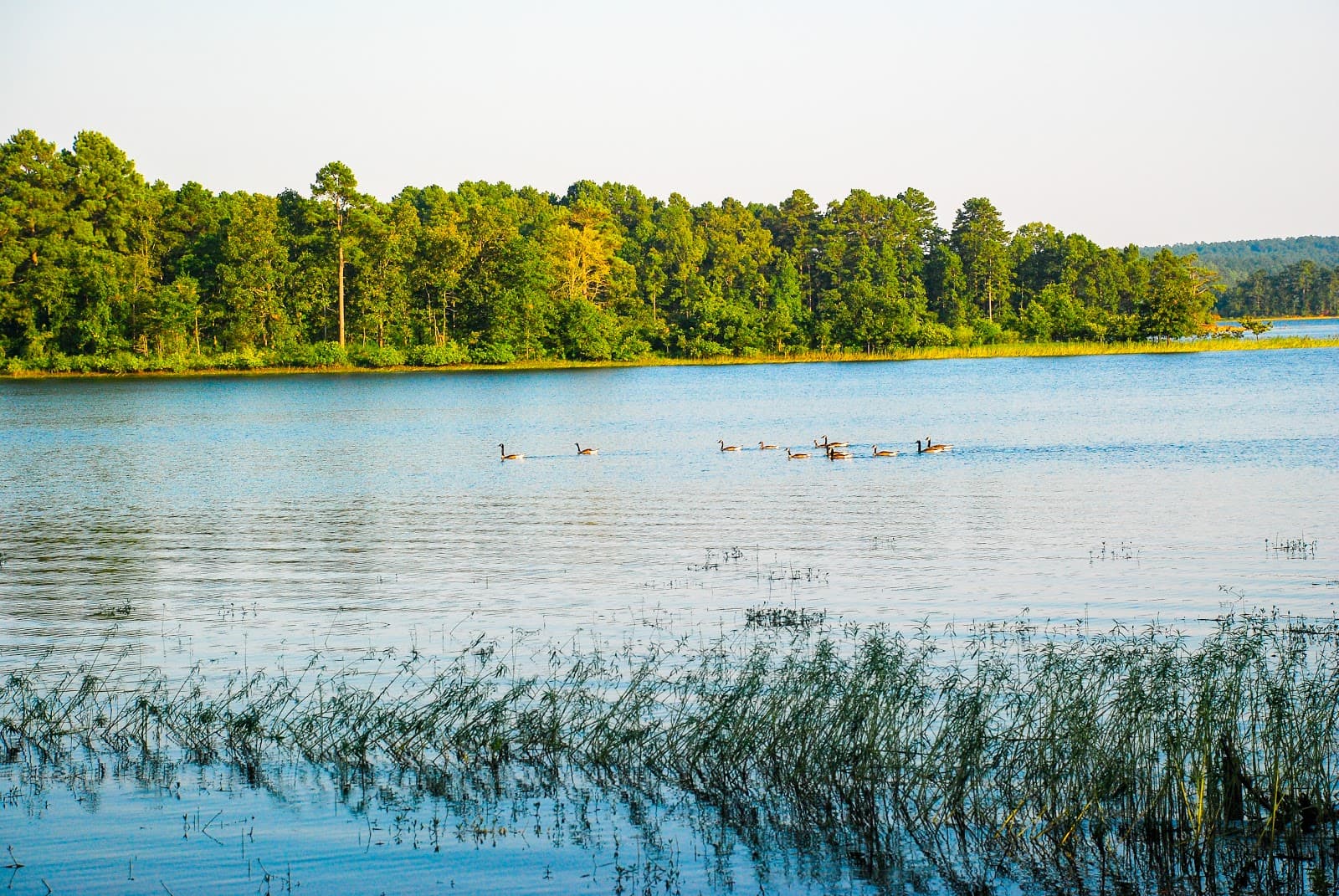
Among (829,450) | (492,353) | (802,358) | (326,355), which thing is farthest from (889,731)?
(802,358)

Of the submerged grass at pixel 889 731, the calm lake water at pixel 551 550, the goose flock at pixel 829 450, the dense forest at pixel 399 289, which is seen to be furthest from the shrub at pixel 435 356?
the submerged grass at pixel 889 731

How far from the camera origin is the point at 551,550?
20141 mm

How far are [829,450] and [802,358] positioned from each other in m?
72.3

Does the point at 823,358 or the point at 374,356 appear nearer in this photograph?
the point at 374,356

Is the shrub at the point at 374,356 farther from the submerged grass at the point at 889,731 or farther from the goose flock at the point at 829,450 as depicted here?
the submerged grass at the point at 889,731

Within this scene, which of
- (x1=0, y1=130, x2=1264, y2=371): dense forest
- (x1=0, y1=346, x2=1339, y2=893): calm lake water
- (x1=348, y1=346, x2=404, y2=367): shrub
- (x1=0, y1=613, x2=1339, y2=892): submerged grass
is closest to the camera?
(x1=0, y1=613, x2=1339, y2=892): submerged grass

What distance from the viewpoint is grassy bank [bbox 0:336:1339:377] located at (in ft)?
303

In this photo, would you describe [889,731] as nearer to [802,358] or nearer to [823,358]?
[823,358]

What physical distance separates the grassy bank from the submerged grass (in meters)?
85.9

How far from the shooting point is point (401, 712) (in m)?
10.4

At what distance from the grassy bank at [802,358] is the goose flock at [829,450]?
61.7 m

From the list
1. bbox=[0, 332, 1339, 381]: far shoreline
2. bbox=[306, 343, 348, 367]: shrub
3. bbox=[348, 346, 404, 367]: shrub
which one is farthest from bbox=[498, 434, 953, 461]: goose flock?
bbox=[306, 343, 348, 367]: shrub

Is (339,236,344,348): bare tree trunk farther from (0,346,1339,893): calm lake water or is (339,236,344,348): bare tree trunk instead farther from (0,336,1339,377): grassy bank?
(0,346,1339,893): calm lake water

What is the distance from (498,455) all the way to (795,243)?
99.2 m
